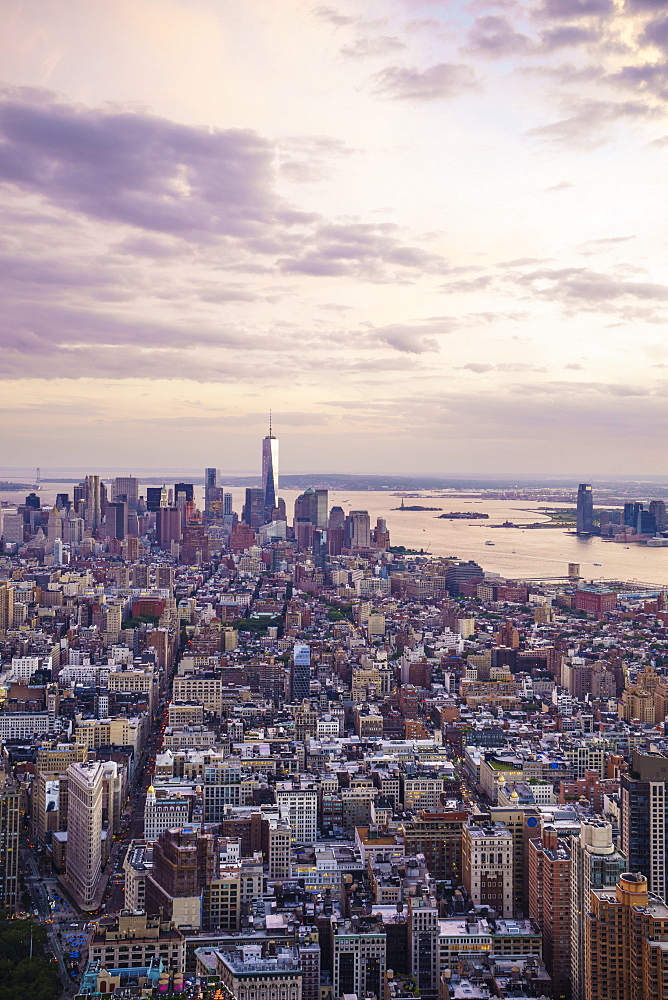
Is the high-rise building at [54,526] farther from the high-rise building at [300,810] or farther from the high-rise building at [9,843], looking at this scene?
the high-rise building at [9,843]

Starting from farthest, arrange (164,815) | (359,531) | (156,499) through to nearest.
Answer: (156,499) < (359,531) < (164,815)

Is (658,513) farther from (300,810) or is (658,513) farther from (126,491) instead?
(300,810)

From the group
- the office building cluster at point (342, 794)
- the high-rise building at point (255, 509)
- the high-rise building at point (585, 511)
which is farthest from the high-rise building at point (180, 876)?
the high-rise building at point (585, 511)

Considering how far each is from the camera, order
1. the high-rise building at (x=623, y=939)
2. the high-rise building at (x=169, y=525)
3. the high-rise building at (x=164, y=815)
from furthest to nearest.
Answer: the high-rise building at (x=169, y=525) < the high-rise building at (x=164, y=815) < the high-rise building at (x=623, y=939)

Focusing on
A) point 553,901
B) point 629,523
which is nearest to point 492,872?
point 553,901

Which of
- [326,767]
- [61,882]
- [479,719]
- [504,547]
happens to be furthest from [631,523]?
[61,882]

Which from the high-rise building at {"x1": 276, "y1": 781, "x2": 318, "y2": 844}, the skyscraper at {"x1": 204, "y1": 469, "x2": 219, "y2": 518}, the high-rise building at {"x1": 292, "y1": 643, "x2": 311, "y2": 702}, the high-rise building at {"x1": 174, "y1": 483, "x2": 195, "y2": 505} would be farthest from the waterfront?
the high-rise building at {"x1": 276, "y1": 781, "x2": 318, "y2": 844}
